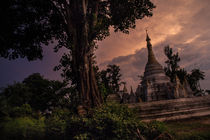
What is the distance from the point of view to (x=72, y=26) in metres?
7.78

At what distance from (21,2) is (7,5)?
0.78 metres

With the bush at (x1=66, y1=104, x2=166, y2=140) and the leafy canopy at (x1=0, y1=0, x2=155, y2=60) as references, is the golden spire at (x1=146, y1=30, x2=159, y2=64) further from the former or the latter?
the bush at (x1=66, y1=104, x2=166, y2=140)

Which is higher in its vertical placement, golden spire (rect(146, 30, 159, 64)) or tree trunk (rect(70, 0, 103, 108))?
golden spire (rect(146, 30, 159, 64))

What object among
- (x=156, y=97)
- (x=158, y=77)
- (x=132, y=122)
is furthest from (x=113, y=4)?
(x=158, y=77)

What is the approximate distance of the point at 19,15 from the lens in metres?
8.50

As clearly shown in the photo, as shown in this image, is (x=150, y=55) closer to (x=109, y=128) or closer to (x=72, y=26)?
(x=72, y=26)

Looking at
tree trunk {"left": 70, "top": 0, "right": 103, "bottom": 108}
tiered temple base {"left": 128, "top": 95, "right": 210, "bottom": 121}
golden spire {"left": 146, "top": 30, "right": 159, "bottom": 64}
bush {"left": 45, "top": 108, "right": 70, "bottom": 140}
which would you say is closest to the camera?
bush {"left": 45, "top": 108, "right": 70, "bottom": 140}

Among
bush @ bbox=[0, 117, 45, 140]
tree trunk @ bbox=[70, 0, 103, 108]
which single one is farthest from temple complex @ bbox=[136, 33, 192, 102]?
bush @ bbox=[0, 117, 45, 140]

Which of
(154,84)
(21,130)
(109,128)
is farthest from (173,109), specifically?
(154,84)

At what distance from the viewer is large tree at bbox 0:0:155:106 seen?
283 inches

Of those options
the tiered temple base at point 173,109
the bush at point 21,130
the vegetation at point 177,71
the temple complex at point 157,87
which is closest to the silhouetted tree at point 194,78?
the vegetation at point 177,71

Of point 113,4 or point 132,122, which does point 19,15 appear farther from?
point 132,122

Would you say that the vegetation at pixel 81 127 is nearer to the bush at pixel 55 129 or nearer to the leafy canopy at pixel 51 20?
the bush at pixel 55 129

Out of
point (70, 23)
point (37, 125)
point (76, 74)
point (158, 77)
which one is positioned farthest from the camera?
point (158, 77)
